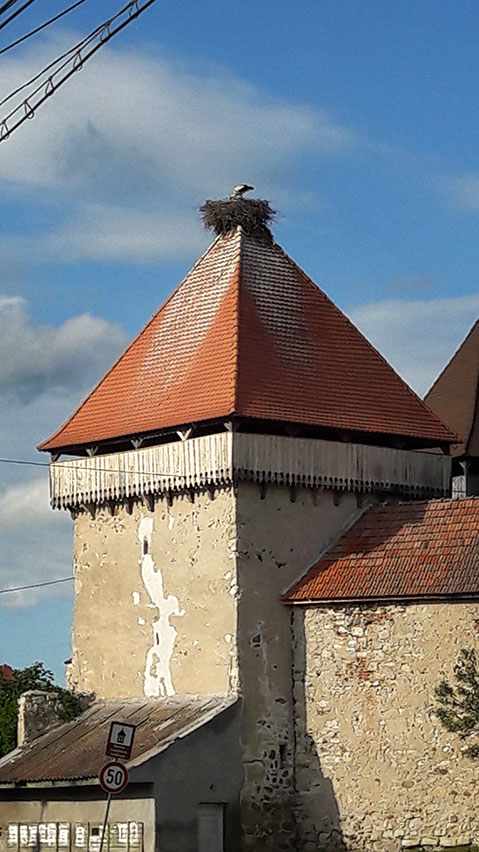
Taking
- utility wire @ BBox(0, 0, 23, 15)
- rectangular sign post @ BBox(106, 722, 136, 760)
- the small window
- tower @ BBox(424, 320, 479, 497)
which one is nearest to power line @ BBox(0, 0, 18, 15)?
utility wire @ BBox(0, 0, 23, 15)

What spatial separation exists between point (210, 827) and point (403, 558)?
5458 millimetres

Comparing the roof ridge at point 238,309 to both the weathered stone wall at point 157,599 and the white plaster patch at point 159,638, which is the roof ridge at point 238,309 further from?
the white plaster patch at point 159,638

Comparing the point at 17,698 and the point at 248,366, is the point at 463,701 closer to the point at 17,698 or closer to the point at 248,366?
the point at 248,366

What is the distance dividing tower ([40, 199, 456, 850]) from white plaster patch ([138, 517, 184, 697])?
36 mm

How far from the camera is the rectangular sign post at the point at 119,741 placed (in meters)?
19.8

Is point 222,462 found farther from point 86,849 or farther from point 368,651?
point 86,849

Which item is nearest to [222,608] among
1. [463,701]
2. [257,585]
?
[257,585]

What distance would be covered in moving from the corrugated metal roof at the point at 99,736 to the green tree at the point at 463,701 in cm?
365

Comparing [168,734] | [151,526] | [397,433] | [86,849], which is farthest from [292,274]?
[86,849]

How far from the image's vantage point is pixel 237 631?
1035 inches

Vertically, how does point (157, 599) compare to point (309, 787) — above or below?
above

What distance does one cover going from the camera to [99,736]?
26.9 metres

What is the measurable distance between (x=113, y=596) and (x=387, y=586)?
5.70 m

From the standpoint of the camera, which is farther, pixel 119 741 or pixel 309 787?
pixel 309 787
